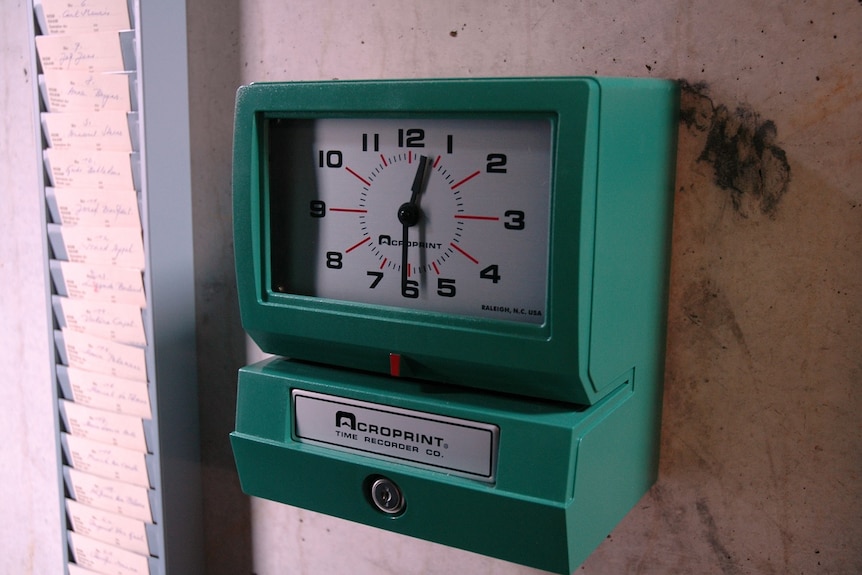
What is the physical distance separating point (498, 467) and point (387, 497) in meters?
Answer: 0.14

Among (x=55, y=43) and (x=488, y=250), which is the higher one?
(x=55, y=43)

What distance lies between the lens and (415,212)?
87 cm

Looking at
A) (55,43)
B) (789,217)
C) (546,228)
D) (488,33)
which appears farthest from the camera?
(55,43)

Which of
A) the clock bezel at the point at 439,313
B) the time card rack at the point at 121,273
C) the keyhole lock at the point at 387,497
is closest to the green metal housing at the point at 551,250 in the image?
the clock bezel at the point at 439,313

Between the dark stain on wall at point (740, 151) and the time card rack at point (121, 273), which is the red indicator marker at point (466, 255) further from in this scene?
the time card rack at point (121, 273)

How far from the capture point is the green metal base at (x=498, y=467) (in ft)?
2.63

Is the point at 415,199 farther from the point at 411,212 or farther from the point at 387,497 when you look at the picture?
the point at 387,497

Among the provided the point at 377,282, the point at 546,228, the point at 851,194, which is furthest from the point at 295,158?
the point at 851,194

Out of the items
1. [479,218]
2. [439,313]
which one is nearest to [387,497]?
[439,313]

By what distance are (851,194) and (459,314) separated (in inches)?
16.7

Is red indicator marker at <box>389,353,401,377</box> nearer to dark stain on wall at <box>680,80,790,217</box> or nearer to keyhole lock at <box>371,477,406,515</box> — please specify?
keyhole lock at <box>371,477,406,515</box>

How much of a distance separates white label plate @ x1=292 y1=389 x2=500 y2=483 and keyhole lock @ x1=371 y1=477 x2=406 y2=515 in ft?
0.10

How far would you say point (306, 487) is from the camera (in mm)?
942

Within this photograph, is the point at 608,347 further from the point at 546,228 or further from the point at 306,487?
the point at 306,487
